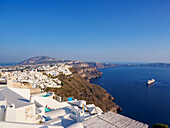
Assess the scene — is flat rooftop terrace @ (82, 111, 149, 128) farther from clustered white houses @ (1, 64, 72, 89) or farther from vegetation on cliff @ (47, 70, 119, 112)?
vegetation on cliff @ (47, 70, 119, 112)

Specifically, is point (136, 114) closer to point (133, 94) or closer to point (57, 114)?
point (133, 94)

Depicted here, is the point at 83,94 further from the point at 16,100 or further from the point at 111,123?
the point at 111,123

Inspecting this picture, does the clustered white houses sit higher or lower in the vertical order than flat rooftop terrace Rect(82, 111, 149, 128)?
lower

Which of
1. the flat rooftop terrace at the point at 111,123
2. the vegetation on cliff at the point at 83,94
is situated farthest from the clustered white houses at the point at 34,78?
the flat rooftop terrace at the point at 111,123

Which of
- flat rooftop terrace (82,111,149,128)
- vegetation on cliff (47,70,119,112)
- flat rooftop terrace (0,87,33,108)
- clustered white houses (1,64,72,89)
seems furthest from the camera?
vegetation on cliff (47,70,119,112)

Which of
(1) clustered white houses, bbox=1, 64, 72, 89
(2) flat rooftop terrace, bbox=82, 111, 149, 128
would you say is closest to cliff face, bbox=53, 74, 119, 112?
(1) clustered white houses, bbox=1, 64, 72, 89

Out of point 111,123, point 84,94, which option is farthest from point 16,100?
point 84,94

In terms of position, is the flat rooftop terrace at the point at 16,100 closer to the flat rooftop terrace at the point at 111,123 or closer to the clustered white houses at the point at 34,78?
the flat rooftop terrace at the point at 111,123

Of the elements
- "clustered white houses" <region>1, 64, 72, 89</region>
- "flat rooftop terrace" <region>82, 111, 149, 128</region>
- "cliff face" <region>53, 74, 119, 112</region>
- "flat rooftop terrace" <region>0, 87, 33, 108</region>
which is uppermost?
"flat rooftop terrace" <region>0, 87, 33, 108</region>

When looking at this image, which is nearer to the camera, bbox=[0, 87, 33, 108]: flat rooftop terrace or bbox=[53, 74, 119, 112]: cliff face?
bbox=[0, 87, 33, 108]: flat rooftop terrace

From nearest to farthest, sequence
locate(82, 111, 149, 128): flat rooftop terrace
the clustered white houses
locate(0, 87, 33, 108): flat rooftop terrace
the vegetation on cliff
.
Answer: locate(82, 111, 149, 128): flat rooftop terrace → locate(0, 87, 33, 108): flat rooftop terrace → the clustered white houses → the vegetation on cliff

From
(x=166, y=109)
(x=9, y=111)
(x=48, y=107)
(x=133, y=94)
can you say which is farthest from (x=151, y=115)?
(x=9, y=111)
